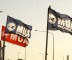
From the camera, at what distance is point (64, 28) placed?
33500 millimetres

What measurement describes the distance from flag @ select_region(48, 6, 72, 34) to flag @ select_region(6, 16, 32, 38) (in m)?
5.55

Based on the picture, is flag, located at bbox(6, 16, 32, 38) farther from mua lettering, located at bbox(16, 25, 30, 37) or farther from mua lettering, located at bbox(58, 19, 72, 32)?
mua lettering, located at bbox(58, 19, 72, 32)

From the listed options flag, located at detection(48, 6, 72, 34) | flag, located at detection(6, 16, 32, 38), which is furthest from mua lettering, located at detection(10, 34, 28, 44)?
flag, located at detection(48, 6, 72, 34)

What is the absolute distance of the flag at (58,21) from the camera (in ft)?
108

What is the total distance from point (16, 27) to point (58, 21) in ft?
20.2

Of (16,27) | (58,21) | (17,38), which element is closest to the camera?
(58,21)

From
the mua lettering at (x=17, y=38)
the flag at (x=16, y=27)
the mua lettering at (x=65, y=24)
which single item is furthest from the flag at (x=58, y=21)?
the mua lettering at (x=17, y=38)

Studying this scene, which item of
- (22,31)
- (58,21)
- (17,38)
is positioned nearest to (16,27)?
(22,31)

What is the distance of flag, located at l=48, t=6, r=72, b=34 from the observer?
1292 inches

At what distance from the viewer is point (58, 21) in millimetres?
33625

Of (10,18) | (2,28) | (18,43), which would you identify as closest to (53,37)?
(2,28)

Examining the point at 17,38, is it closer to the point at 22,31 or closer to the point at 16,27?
the point at 22,31

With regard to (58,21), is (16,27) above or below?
below

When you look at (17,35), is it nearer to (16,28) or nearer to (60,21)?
(16,28)
